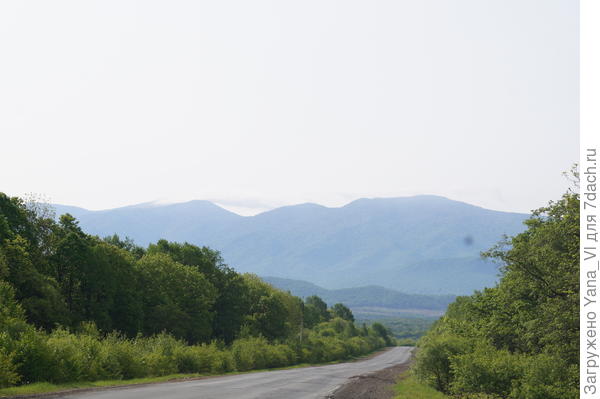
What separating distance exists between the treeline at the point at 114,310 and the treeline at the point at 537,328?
64.5 feet

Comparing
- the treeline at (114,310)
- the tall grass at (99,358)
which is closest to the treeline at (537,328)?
the tall grass at (99,358)

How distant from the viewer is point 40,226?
6181 cm

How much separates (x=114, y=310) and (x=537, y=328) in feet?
165

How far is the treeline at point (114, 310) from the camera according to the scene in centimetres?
3139

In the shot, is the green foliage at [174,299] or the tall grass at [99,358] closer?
the tall grass at [99,358]

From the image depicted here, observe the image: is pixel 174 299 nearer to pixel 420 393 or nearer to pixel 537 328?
pixel 420 393

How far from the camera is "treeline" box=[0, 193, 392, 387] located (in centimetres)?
3139

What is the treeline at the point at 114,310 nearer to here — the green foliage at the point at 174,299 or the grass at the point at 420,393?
the green foliage at the point at 174,299

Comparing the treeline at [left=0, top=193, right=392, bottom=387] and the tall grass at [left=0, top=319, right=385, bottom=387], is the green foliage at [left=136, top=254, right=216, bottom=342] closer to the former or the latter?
the treeline at [left=0, top=193, right=392, bottom=387]

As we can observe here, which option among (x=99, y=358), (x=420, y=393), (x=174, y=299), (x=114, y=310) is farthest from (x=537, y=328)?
(x=174, y=299)
